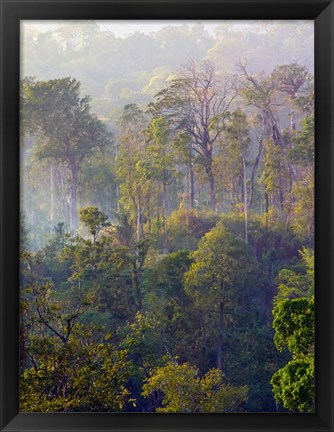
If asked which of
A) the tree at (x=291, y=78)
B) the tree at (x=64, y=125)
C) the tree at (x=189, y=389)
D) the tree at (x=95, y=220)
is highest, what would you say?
the tree at (x=291, y=78)

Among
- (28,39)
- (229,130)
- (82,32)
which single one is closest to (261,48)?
(229,130)

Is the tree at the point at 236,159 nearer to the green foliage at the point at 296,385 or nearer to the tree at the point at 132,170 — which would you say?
the tree at the point at 132,170

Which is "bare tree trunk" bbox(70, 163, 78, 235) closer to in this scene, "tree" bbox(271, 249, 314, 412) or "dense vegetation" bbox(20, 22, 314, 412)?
"dense vegetation" bbox(20, 22, 314, 412)

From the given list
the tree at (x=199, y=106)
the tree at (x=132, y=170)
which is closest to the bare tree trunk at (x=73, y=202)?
the tree at (x=132, y=170)

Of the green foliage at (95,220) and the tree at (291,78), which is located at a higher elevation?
the tree at (291,78)

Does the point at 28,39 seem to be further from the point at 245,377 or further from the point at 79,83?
the point at 245,377

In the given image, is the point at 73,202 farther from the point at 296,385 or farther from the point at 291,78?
the point at 296,385

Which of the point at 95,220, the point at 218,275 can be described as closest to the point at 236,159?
the point at 218,275
